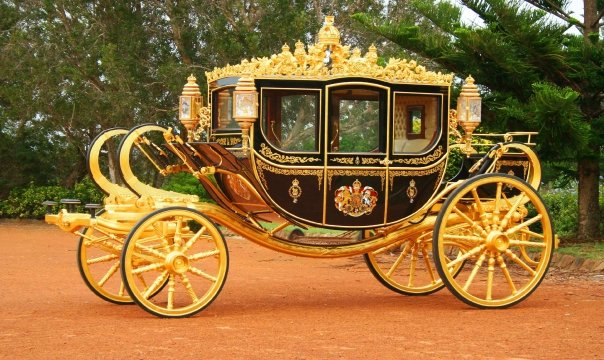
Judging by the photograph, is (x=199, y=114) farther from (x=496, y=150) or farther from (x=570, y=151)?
(x=570, y=151)

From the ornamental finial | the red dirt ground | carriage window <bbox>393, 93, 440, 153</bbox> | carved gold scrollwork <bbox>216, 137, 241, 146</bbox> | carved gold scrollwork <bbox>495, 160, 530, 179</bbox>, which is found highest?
the ornamental finial

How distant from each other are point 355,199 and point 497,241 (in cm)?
118

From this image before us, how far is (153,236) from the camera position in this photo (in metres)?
7.56

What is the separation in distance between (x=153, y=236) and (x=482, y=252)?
262 centimetres

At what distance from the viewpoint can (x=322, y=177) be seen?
772 cm

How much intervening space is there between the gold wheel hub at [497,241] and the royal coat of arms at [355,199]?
969 mm

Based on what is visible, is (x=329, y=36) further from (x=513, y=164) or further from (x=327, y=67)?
(x=513, y=164)

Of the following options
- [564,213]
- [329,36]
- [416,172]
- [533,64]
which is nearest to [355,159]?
[416,172]

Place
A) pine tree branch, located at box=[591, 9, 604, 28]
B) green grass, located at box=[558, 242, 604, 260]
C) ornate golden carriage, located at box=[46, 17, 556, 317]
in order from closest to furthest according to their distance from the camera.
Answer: ornate golden carriage, located at box=[46, 17, 556, 317], green grass, located at box=[558, 242, 604, 260], pine tree branch, located at box=[591, 9, 604, 28]

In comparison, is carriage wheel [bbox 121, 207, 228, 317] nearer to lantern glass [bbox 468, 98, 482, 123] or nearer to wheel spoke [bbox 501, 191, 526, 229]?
wheel spoke [bbox 501, 191, 526, 229]

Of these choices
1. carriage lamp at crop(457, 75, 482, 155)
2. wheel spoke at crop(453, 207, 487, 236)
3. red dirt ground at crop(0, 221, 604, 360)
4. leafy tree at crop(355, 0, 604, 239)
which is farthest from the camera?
leafy tree at crop(355, 0, 604, 239)

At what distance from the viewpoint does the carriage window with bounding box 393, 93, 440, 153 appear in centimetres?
810

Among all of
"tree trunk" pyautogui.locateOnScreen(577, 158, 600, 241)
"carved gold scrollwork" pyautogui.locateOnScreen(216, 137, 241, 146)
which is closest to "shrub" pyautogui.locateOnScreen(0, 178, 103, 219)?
"tree trunk" pyautogui.locateOnScreen(577, 158, 600, 241)

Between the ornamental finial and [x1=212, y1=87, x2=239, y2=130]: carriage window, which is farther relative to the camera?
[x1=212, y1=87, x2=239, y2=130]: carriage window
